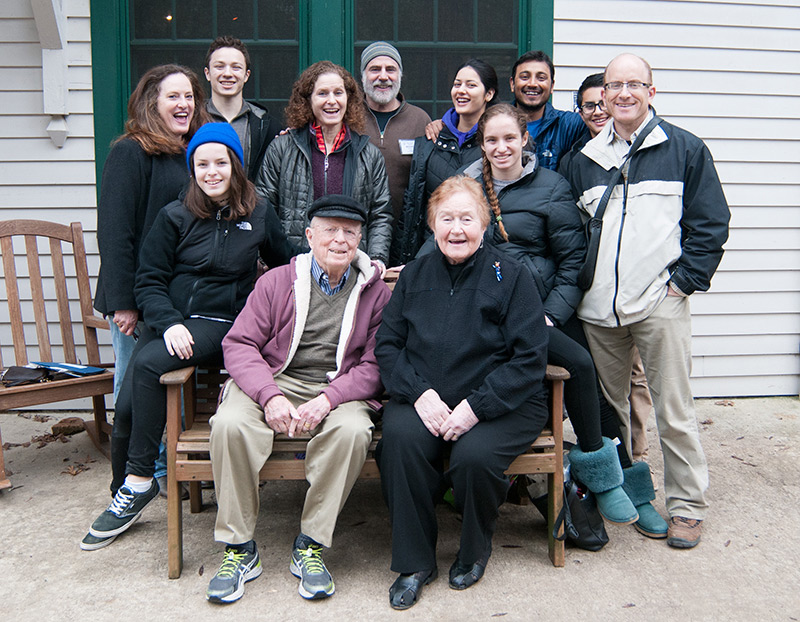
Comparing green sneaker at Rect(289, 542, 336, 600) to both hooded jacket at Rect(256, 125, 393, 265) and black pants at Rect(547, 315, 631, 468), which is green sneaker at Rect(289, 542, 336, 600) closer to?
black pants at Rect(547, 315, 631, 468)

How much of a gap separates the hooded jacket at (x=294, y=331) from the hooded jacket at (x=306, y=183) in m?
0.63

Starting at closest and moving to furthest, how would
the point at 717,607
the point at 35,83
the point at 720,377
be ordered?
the point at 717,607, the point at 35,83, the point at 720,377

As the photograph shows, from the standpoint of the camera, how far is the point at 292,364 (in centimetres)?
309

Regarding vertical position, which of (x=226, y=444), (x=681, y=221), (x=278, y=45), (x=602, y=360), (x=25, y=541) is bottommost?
(x=25, y=541)

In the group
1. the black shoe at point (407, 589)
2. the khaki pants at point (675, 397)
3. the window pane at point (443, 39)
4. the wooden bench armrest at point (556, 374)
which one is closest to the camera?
the black shoe at point (407, 589)

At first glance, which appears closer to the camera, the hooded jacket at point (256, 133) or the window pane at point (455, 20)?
the hooded jacket at point (256, 133)

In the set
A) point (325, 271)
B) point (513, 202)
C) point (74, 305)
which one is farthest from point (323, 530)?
point (74, 305)

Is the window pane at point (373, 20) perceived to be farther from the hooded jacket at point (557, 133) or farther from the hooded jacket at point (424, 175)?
the hooded jacket at point (557, 133)

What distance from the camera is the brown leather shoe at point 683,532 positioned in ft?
10.1

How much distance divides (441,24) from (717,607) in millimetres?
3732

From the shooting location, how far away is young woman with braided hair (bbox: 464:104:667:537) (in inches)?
120

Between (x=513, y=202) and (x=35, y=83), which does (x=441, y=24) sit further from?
(x=35, y=83)

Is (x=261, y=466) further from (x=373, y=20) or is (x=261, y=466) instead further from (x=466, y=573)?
(x=373, y=20)

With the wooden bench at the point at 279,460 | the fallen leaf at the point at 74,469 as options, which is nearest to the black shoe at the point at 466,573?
the wooden bench at the point at 279,460
